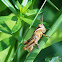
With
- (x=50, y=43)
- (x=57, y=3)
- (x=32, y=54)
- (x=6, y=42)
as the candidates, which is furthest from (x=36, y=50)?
(x=57, y=3)

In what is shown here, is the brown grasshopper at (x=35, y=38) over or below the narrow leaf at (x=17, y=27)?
below

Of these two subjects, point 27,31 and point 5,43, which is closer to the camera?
point 27,31

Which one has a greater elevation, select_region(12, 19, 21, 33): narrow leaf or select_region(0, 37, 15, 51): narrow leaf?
select_region(12, 19, 21, 33): narrow leaf

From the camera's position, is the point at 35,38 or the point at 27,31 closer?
the point at 27,31

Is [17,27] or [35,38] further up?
[17,27]

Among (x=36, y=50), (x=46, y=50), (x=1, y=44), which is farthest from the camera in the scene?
(x=46, y=50)

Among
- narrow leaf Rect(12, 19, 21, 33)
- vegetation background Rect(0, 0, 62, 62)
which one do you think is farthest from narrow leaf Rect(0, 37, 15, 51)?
narrow leaf Rect(12, 19, 21, 33)

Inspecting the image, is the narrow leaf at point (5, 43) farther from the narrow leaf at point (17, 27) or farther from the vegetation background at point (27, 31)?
the narrow leaf at point (17, 27)

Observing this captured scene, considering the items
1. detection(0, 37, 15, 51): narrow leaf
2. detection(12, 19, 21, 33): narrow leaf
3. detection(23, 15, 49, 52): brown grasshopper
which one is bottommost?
detection(23, 15, 49, 52): brown grasshopper

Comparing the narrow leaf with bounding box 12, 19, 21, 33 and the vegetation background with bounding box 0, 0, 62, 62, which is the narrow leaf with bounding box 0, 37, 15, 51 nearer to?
the vegetation background with bounding box 0, 0, 62, 62

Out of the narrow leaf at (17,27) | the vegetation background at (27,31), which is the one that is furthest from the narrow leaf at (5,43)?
the narrow leaf at (17,27)

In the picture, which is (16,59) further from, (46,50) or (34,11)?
(34,11)
